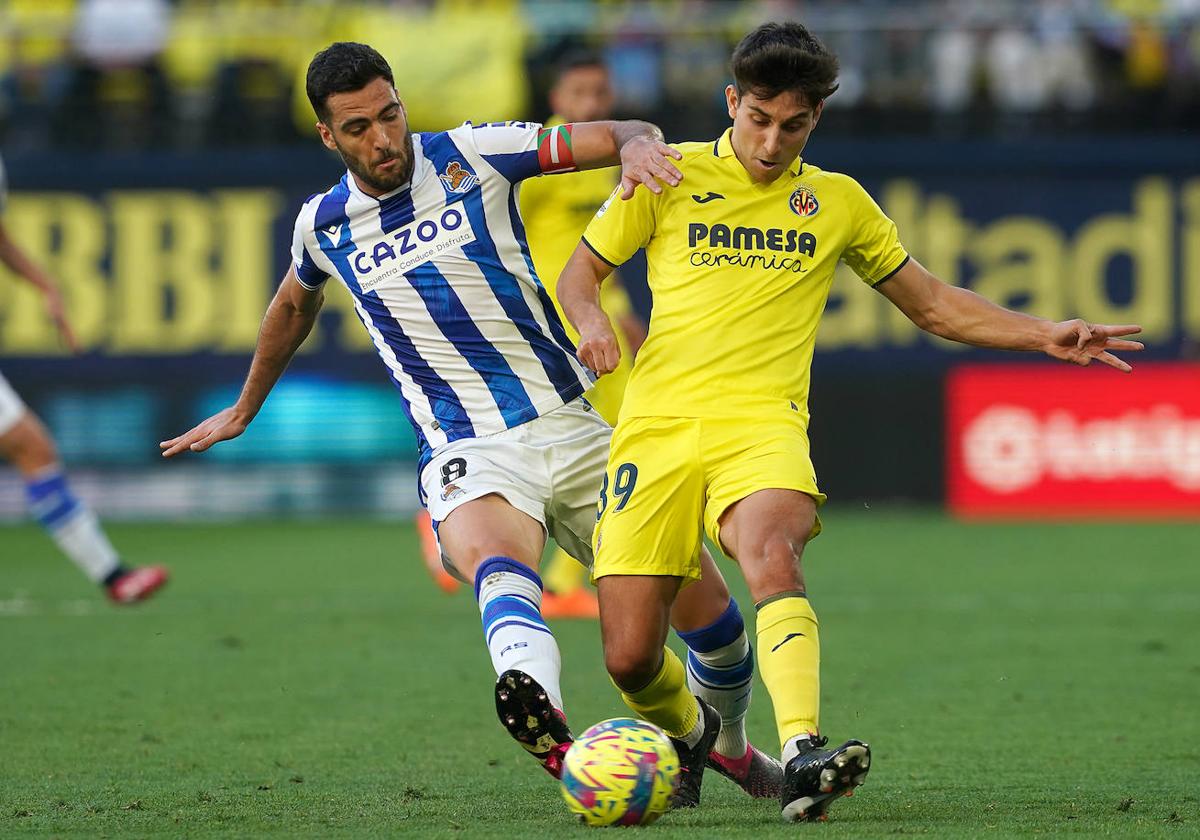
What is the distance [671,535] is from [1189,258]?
12.1 m

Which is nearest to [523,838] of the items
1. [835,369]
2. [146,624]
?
[146,624]

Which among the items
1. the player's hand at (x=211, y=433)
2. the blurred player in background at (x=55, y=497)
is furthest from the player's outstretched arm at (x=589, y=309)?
the blurred player in background at (x=55, y=497)

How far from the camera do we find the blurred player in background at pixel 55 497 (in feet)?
32.0

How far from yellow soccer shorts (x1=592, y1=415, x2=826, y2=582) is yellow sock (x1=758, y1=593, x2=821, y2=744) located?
293 mm

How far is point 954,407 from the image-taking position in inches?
632

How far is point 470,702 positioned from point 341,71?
2898 mm

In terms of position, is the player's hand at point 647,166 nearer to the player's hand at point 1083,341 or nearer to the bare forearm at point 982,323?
the bare forearm at point 982,323

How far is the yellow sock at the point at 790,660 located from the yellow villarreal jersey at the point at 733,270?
0.59m

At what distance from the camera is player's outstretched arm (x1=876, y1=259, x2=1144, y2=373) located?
514cm

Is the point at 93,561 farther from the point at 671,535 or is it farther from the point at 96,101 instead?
the point at 96,101

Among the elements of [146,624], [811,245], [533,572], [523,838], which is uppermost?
[811,245]

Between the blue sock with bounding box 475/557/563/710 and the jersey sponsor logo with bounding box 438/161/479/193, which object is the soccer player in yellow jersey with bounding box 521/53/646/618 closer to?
the jersey sponsor logo with bounding box 438/161/479/193

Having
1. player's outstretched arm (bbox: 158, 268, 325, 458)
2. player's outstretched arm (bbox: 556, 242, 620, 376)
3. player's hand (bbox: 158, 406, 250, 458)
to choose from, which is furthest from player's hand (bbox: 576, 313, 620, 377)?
player's hand (bbox: 158, 406, 250, 458)

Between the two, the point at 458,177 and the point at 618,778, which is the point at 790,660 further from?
the point at 458,177
